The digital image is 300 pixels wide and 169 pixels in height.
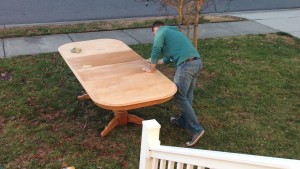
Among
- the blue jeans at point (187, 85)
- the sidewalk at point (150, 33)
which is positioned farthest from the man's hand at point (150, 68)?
the sidewalk at point (150, 33)

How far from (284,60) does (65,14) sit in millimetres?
6269

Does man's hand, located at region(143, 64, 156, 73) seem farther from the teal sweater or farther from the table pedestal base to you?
the table pedestal base

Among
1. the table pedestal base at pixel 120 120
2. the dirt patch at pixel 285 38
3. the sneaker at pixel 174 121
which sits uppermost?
the table pedestal base at pixel 120 120

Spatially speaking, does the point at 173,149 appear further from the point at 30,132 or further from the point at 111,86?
the point at 30,132

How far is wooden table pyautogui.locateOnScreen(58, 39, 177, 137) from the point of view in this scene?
4.12m

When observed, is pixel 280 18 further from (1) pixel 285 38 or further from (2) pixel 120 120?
(2) pixel 120 120

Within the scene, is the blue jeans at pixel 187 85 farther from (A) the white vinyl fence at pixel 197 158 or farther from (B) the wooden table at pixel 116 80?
(A) the white vinyl fence at pixel 197 158

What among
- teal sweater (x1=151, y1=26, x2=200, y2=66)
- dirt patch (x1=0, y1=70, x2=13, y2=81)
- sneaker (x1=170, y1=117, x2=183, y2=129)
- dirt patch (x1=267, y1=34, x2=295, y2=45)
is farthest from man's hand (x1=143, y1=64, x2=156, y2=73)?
dirt patch (x1=267, y1=34, x2=295, y2=45)

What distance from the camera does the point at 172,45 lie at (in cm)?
448

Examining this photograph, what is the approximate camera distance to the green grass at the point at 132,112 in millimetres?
4512

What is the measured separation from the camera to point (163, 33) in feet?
14.4

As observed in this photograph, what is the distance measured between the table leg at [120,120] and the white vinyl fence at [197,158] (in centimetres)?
213

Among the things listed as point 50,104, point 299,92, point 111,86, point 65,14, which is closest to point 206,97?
point 299,92

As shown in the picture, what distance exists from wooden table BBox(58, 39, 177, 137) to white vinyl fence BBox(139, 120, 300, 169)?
4.69 feet
